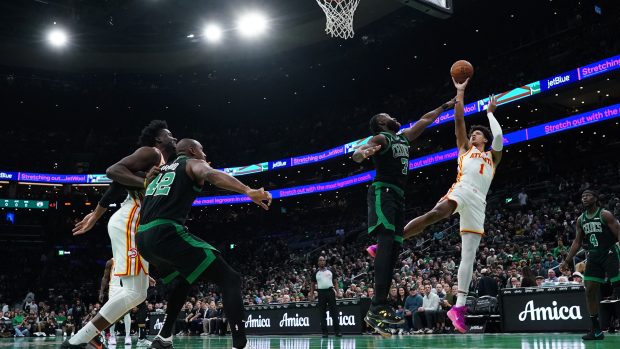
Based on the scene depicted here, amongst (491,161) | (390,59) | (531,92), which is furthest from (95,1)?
(491,161)

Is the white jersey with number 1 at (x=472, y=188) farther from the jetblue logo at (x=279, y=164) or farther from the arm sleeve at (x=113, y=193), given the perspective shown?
the jetblue logo at (x=279, y=164)

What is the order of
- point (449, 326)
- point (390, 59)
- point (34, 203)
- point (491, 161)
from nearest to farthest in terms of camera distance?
point (491, 161)
point (449, 326)
point (390, 59)
point (34, 203)

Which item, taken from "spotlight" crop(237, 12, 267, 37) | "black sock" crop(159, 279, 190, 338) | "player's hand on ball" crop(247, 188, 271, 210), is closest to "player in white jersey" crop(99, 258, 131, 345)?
"black sock" crop(159, 279, 190, 338)

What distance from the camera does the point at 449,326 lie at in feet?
49.3

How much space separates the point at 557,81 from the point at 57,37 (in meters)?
26.4

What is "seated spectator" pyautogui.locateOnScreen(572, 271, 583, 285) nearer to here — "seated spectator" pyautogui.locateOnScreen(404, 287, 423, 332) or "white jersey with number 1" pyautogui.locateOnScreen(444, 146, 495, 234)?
"seated spectator" pyautogui.locateOnScreen(404, 287, 423, 332)

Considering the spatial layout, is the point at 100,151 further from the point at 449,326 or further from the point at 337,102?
the point at 449,326

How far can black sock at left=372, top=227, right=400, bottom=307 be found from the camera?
18.9 feet

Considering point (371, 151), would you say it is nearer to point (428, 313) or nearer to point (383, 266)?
point (383, 266)

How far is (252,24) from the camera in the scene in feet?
104

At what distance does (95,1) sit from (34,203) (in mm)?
18784

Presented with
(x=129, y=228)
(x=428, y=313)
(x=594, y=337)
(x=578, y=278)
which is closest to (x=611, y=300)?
(x=578, y=278)

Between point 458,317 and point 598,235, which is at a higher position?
point 598,235

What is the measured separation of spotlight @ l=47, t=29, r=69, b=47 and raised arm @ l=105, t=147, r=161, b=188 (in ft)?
98.9
